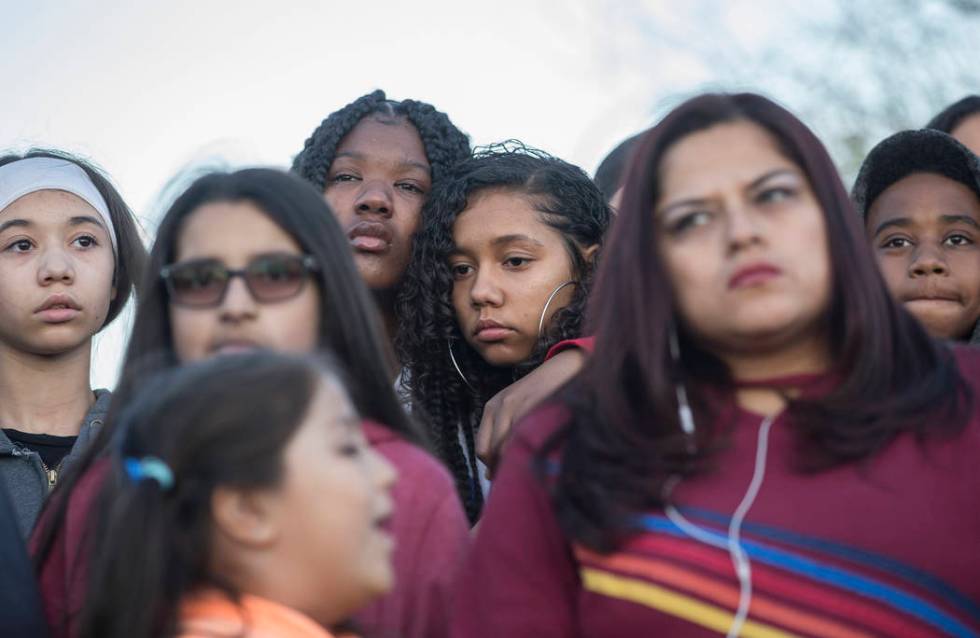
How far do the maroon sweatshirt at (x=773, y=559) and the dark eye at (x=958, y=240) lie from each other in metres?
1.57

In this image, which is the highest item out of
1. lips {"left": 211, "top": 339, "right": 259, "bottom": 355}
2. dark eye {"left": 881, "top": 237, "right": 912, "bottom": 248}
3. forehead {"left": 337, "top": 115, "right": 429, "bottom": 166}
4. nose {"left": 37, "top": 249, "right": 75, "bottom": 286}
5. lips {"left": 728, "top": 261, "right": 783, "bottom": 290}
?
forehead {"left": 337, "top": 115, "right": 429, "bottom": 166}

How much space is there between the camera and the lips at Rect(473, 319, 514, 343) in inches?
167

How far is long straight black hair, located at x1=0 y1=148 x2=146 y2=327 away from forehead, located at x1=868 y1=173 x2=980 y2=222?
250cm

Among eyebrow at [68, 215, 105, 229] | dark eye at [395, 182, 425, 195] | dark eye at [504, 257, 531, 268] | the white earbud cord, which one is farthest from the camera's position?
dark eye at [395, 182, 425, 195]

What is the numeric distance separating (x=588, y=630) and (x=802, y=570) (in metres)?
0.41

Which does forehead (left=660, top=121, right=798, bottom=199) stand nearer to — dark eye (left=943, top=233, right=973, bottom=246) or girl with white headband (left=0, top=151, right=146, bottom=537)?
dark eye (left=943, top=233, right=973, bottom=246)

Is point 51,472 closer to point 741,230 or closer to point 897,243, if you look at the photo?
point 741,230

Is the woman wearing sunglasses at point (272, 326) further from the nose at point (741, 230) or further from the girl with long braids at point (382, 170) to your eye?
the girl with long braids at point (382, 170)

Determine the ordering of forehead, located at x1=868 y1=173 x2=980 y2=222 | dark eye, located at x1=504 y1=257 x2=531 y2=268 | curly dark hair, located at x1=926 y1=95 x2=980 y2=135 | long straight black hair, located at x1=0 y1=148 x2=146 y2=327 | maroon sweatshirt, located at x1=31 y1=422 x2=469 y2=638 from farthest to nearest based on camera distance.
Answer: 1. curly dark hair, located at x1=926 y1=95 x2=980 y2=135
2. long straight black hair, located at x1=0 y1=148 x2=146 y2=327
3. dark eye, located at x1=504 y1=257 x2=531 y2=268
4. forehead, located at x1=868 y1=173 x2=980 y2=222
5. maroon sweatshirt, located at x1=31 y1=422 x2=469 y2=638

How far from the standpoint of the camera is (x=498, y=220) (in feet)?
14.4

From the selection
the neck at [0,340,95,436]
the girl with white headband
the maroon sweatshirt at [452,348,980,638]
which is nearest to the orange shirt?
the maroon sweatshirt at [452,348,980,638]

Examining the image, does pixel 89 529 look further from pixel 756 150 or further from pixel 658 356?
pixel 756 150

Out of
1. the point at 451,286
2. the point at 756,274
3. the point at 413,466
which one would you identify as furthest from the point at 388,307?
the point at 756,274

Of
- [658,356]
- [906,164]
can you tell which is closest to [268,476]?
[658,356]
